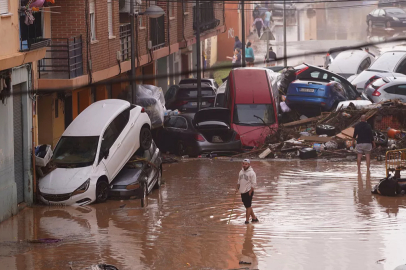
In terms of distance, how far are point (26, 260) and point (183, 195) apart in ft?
20.3

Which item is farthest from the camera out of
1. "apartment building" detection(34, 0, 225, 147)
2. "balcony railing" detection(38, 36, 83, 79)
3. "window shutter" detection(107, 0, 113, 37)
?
"window shutter" detection(107, 0, 113, 37)

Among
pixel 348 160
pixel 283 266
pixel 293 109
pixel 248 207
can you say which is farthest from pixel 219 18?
pixel 283 266

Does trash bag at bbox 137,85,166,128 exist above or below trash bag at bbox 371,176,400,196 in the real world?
above

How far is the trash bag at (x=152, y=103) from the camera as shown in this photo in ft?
87.5

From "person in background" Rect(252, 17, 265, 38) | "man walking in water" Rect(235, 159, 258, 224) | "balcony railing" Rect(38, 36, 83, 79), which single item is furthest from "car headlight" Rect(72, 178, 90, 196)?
"person in background" Rect(252, 17, 265, 38)

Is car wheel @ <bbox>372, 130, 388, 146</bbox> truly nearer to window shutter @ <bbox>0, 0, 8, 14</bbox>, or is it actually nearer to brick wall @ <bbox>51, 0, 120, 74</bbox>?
brick wall @ <bbox>51, 0, 120, 74</bbox>

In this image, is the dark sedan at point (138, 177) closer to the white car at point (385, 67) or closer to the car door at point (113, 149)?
the car door at point (113, 149)

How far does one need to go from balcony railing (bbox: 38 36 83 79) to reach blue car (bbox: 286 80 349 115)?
31.2 ft

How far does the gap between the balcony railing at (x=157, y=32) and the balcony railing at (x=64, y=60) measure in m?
8.95

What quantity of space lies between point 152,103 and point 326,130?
6.14m

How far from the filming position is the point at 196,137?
23969 millimetres

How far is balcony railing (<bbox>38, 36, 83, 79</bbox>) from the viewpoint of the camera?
21.6 metres

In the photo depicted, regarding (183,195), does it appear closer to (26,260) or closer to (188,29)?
(26,260)

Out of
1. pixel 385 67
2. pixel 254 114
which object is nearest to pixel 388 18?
pixel 385 67
